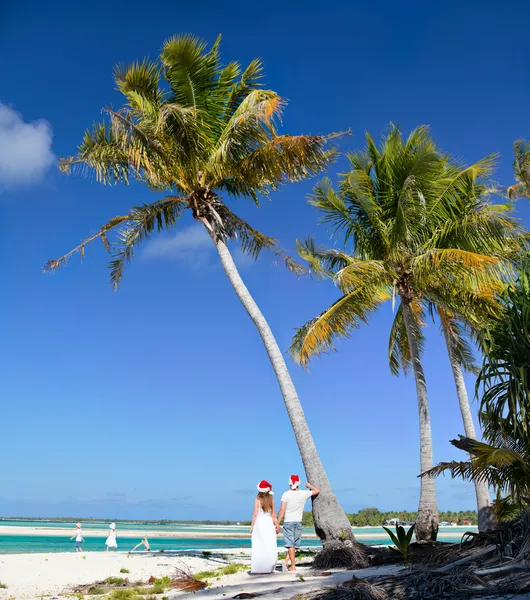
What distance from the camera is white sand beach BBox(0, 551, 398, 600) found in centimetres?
780

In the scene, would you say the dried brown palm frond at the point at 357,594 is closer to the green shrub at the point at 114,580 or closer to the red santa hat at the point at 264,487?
the red santa hat at the point at 264,487

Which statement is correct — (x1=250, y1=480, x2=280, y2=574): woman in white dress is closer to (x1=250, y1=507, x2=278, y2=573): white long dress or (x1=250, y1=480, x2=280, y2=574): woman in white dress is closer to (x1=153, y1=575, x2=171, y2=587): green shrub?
(x1=250, y1=507, x2=278, y2=573): white long dress

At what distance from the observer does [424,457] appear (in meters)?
15.0

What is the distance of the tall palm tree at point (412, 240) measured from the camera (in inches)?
570

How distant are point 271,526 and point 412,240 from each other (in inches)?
358

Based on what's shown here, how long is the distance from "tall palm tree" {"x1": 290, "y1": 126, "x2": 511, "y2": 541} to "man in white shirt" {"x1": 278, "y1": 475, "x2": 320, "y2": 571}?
5097mm

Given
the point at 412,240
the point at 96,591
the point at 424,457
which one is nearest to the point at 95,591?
the point at 96,591

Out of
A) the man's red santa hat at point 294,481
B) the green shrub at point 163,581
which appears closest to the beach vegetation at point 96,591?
the green shrub at point 163,581

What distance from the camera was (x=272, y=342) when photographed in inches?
504

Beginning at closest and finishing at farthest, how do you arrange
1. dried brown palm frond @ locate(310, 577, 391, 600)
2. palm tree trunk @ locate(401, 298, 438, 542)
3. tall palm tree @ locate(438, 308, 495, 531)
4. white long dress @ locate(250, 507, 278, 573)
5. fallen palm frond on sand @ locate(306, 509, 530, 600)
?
fallen palm frond on sand @ locate(306, 509, 530, 600)
dried brown palm frond @ locate(310, 577, 391, 600)
white long dress @ locate(250, 507, 278, 573)
palm tree trunk @ locate(401, 298, 438, 542)
tall palm tree @ locate(438, 308, 495, 531)

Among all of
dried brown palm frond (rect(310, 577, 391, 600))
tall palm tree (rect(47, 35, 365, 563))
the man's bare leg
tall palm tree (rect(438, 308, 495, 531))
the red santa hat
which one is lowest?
the man's bare leg

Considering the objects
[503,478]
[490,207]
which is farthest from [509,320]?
[490,207]

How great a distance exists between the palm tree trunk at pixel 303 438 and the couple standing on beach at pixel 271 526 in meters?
1.17

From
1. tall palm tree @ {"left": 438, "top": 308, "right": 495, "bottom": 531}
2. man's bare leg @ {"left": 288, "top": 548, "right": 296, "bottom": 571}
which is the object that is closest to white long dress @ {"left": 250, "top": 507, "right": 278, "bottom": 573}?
man's bare leg @ {"left": 288, "top": 548, "right": 296, "bottom": 571}
